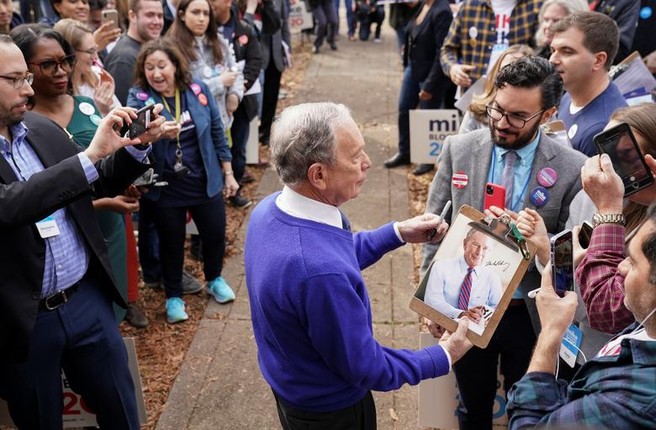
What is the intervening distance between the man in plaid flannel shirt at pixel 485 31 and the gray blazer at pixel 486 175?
99.5 inches

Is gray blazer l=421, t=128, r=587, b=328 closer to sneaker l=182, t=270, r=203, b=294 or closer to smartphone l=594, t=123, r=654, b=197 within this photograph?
smartphone l=594, t=123, r=654, b=197

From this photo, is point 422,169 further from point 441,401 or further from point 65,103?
point 65,103

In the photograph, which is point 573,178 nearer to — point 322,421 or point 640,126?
point 640,126

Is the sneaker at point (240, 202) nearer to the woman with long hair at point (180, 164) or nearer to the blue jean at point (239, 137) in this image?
the blue jean at point (239, 137)

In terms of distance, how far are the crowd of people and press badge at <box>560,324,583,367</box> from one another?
1.7 inches

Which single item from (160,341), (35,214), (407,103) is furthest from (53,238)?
(407,103)

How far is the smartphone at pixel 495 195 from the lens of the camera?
2.75 metres

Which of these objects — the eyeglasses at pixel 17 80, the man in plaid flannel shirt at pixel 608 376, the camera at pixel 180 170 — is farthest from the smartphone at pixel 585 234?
the camera at pixel 180 170

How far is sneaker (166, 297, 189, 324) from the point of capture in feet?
14.9

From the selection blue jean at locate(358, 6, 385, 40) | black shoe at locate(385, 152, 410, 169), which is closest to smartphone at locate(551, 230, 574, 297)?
black shoe at locate(385, 152, 410, 169)

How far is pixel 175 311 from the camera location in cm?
457

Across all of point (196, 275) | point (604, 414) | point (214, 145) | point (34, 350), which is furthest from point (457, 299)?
point (196, 275)

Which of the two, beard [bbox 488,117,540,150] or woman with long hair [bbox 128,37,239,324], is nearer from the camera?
beard [bbox 488,117,540,150]

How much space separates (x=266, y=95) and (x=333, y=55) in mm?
5098
